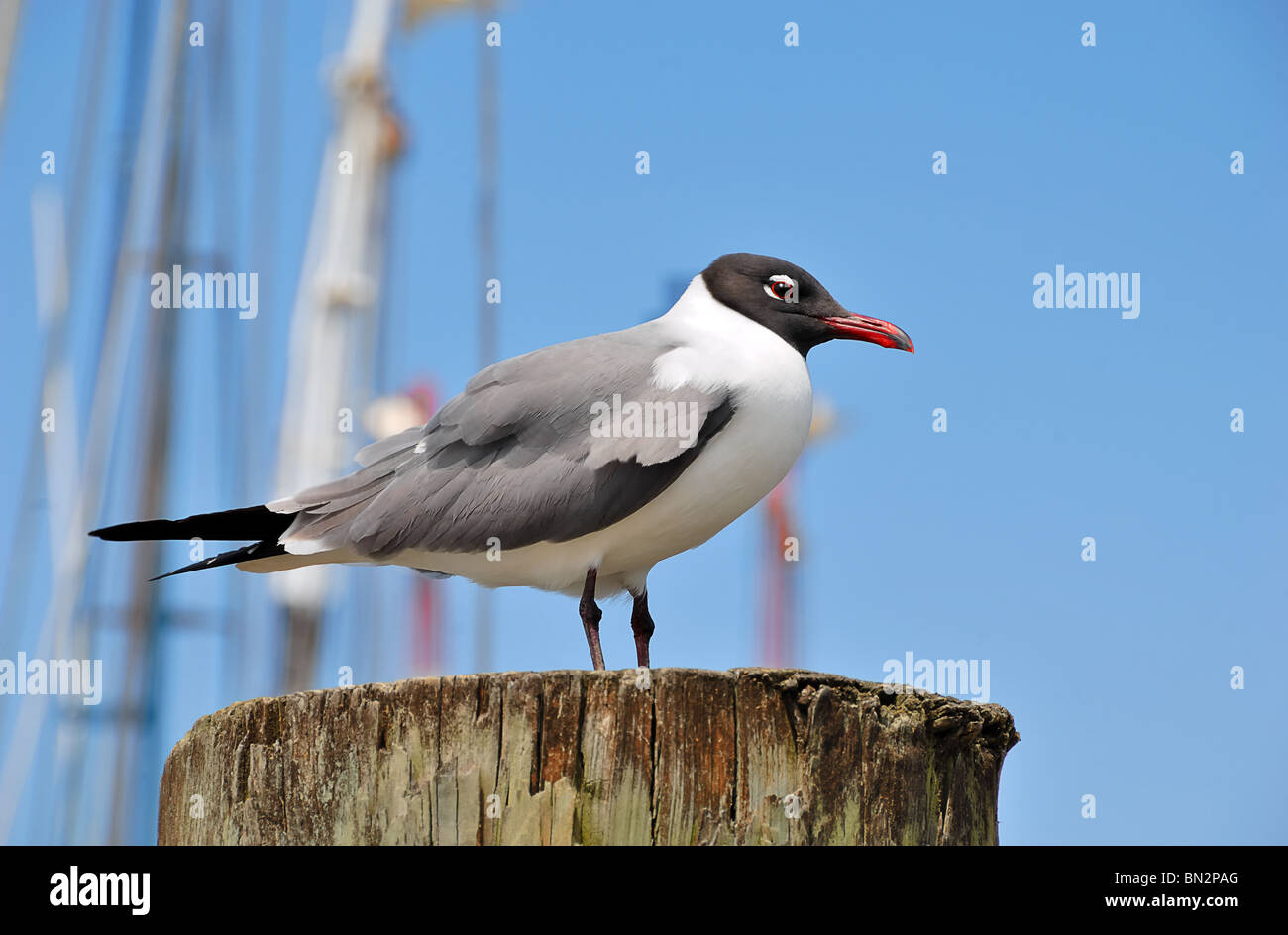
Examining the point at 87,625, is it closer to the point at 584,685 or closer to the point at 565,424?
the point at 565,424

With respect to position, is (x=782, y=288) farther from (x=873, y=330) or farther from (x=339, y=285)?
(x=339, y=285)

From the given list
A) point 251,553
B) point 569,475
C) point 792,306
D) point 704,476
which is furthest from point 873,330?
point 251,553

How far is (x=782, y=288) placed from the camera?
5.57 meters

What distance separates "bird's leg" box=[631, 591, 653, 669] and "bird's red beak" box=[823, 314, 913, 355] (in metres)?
1.33

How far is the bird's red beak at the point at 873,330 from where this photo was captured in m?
5.48

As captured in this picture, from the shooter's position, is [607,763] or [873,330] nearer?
[607,763]

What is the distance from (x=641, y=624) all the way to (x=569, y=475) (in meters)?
0.85

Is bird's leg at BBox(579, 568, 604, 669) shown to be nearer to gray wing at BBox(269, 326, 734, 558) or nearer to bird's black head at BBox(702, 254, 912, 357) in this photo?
gray wing at BBox(269, 326, 734, 558)

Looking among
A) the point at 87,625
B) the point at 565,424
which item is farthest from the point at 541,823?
the point at 87,625

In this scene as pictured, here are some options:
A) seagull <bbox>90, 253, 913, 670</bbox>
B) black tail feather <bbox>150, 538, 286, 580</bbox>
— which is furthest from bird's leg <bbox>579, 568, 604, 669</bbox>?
black tail feather <bbox>150, 538, 286, 580</bbox>

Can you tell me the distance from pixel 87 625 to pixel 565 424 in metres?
11.7

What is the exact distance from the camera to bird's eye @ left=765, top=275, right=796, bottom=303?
5.56 metres

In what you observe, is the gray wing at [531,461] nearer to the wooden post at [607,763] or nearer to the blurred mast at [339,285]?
the wooden post at [607,763]
